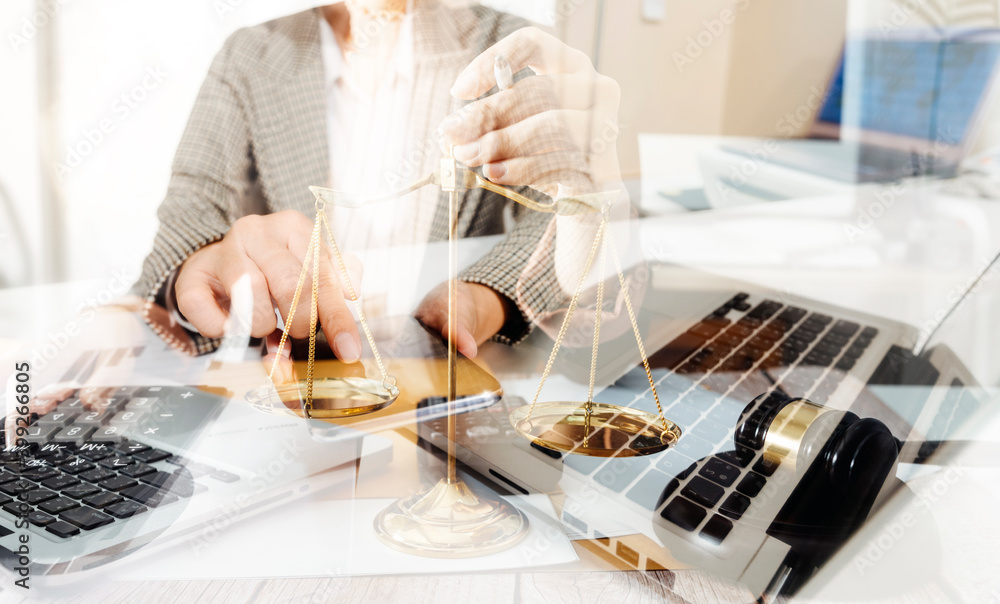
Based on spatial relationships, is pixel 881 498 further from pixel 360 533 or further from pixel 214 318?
pixel 214 318

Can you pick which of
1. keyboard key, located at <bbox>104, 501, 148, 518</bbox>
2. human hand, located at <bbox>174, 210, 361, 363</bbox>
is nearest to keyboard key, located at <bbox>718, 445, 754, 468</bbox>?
human hand, located at <bbox>174, 210, 361, 363</bbox>

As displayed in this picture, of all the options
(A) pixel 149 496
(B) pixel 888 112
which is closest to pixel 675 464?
(A) pixel 149 496

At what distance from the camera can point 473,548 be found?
387 mm

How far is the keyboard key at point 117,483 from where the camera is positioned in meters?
0.39

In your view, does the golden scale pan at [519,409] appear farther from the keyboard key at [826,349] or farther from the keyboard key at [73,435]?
the keyboard key at [826,349]

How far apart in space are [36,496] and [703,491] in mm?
415

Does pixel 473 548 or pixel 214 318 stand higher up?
pixel 214 318

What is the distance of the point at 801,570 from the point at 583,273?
9.6 inches

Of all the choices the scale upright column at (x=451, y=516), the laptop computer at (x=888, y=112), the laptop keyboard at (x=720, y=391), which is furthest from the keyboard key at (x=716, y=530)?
the laptop computer at (x=888, y=112)

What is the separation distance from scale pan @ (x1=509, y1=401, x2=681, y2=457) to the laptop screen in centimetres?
143

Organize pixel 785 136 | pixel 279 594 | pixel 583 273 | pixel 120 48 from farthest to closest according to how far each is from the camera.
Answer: pixel 785 136 → pixel 120 48 → pixel 583 273 → pixel 279 594

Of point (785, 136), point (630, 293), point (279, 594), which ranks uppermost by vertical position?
point (785, 136)

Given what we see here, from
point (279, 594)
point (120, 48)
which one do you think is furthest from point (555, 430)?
point (120, 48)

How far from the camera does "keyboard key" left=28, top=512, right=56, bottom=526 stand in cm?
35
